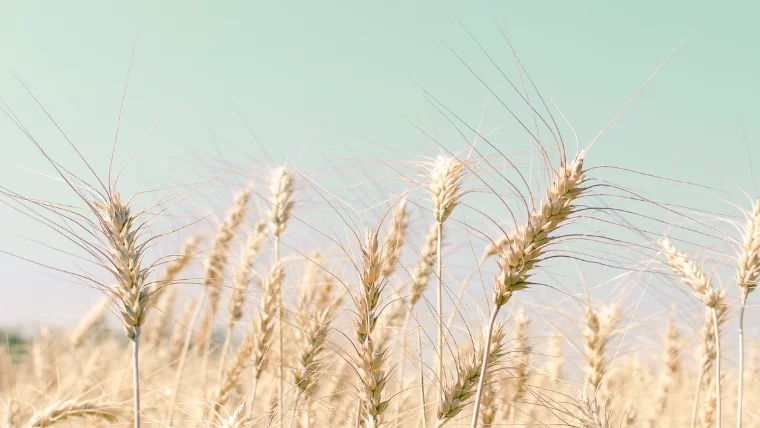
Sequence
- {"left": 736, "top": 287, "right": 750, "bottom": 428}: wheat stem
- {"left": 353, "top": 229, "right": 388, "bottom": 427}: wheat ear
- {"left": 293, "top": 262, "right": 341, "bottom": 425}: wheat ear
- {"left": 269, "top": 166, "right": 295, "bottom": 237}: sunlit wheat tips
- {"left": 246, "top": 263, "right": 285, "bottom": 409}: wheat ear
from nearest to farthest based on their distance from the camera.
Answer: {"left": 353, "top": 229, "right": 388, "bottom": 427}: wheat ear, {"left": 736, "top": 287, "right": 750, "bottom": 428}: wheat stem, {"left": 293, "top": 262, "right": 341, "bottom": 425}: wheat ear, {"left": 246, "top": 263, "right": 285, "bottom": 409}: wheat ear, {"left": 269, "top": 166, "right": 295, "bottom": 237}: sunlit wheat tips

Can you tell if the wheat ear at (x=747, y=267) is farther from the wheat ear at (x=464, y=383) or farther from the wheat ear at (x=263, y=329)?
the wheat ear at (x=263, y=329)

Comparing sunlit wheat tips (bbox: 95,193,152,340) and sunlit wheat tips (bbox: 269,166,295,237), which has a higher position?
sunlit wheat tips (bbox: 269,166,295,237)

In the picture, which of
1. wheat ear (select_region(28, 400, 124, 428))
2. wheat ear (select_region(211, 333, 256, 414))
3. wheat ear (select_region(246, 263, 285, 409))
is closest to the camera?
wheat ear (select_region(28, 400, 124, 428))

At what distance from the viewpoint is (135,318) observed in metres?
2.32

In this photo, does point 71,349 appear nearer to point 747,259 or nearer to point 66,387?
point 66,387

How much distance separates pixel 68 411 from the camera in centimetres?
284

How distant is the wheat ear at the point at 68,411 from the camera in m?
2.83

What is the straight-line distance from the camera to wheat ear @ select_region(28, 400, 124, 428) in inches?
112

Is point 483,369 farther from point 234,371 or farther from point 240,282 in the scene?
point 240,282

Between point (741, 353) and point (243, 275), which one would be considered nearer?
point (741, 353)

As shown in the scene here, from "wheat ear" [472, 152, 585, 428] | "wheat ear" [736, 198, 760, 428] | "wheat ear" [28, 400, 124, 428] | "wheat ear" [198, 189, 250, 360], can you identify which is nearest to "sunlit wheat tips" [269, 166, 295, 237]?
"wheat ear" [198, 189, 250, 360]

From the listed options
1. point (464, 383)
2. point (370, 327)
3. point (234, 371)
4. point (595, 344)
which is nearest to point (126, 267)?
point (370, 327)

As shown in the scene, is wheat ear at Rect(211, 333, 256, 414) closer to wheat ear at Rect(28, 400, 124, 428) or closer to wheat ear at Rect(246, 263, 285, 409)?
wheat ear at Rect(246, 263, 285, 409)

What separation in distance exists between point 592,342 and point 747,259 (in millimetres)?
899
